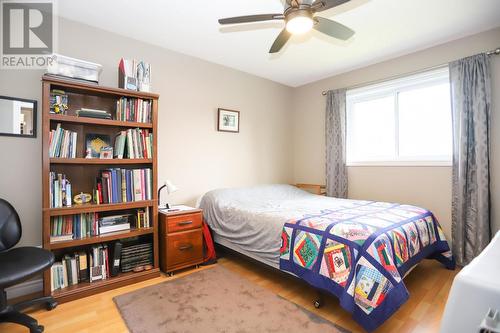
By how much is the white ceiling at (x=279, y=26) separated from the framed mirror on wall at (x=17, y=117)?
910mm

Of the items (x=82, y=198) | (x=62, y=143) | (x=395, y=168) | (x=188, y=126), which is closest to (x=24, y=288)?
(x=82, y=198)

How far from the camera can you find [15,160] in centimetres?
208

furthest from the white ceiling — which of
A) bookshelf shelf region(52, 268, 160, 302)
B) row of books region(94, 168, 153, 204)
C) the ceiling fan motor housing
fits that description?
bookshelf shelf region(52, 268, 160, 302)

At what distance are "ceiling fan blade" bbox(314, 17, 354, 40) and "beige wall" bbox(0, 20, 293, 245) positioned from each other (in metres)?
1.83

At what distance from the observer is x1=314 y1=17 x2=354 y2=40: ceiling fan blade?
70.3 inches

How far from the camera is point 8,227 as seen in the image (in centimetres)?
179

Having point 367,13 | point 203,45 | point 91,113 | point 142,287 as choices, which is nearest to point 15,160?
point 91,113

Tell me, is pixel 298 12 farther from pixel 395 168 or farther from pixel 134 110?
pixel 395 168

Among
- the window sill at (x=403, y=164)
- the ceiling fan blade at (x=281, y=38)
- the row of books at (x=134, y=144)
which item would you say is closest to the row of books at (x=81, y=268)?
the row of books at (x=134, y=144)

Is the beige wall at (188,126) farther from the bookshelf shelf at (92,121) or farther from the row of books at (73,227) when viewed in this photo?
the bookshelf shelf at (92,121)

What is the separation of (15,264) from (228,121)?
2.62m

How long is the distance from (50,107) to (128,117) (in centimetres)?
A: 59

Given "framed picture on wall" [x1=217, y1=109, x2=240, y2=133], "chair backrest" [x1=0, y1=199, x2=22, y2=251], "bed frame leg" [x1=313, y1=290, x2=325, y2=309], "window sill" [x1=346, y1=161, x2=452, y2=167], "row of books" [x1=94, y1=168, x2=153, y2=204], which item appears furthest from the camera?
"framed picture on wall" [x1=217, y1=109, x2=240, y2=133]

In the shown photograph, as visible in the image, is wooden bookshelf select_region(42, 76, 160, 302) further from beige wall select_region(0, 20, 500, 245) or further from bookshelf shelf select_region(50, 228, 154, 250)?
beige wall select_region(0, 20, 500, 245)
